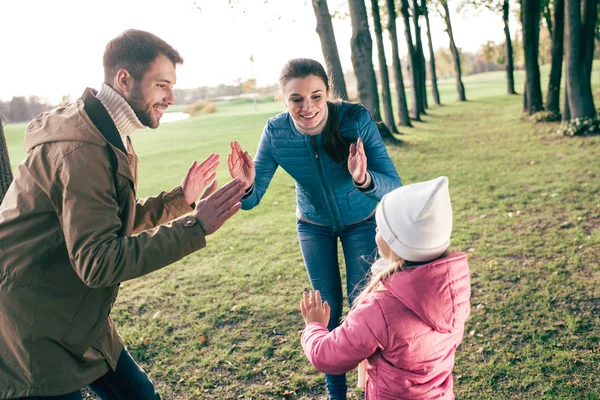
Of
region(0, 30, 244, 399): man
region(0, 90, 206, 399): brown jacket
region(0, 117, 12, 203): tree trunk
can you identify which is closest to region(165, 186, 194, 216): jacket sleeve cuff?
region(0, 30, 244, 399): man

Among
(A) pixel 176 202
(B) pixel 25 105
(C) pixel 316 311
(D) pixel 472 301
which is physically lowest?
(D) pixel 472 301

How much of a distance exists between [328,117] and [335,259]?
1.00 meters

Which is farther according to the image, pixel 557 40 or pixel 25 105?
pixel 25 105

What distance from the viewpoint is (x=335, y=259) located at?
3531 millimetres

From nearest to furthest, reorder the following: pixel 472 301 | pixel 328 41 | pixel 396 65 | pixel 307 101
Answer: pixel 307 101 < pixel 472 301 < pixel 328 41 < pixel 396 65

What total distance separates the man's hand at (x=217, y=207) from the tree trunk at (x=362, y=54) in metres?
11.2

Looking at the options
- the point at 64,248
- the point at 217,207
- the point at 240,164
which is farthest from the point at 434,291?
the point at 240,164

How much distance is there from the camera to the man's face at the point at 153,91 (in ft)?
7.77

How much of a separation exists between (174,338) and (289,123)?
269 cm

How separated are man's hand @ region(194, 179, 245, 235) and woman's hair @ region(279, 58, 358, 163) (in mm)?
1121

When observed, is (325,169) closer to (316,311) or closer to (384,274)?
(316,311)

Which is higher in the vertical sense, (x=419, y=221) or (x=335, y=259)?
(x=419, y=221)

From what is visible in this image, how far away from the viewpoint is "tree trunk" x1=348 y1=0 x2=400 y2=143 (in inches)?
510

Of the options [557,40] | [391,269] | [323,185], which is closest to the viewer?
[391,269]
